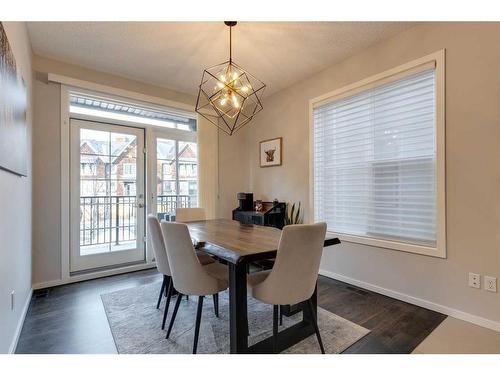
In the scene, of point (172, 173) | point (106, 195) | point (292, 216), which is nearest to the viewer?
point (106, 195)

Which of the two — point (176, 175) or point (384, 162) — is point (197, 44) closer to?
point (176, 175)

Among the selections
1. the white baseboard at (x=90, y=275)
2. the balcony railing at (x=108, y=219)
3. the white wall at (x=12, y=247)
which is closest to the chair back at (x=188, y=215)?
the balcony railing at (x=108, y=219)

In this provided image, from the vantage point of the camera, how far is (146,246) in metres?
3.52

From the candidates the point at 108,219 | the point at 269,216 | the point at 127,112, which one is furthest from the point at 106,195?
the point at 269,216

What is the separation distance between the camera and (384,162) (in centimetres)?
259

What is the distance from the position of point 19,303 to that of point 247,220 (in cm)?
252

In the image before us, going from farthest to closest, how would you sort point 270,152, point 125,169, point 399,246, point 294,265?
point 270,152 → point 125,169 → point 399,246 → point 294,265

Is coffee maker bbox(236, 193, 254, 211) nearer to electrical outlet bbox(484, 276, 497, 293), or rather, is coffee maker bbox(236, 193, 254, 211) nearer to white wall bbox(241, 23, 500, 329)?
white wall bbox(241, 23, 500, 329)

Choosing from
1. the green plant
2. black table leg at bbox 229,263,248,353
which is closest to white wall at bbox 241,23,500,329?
the green plant

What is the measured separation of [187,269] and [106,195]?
2239 mm

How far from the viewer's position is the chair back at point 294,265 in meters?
1.40

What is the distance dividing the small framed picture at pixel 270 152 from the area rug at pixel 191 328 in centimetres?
212

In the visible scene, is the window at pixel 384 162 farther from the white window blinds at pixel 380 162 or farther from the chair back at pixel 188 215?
the chair back at pixel 188 215

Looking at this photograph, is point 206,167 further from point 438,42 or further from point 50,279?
point 438,42
